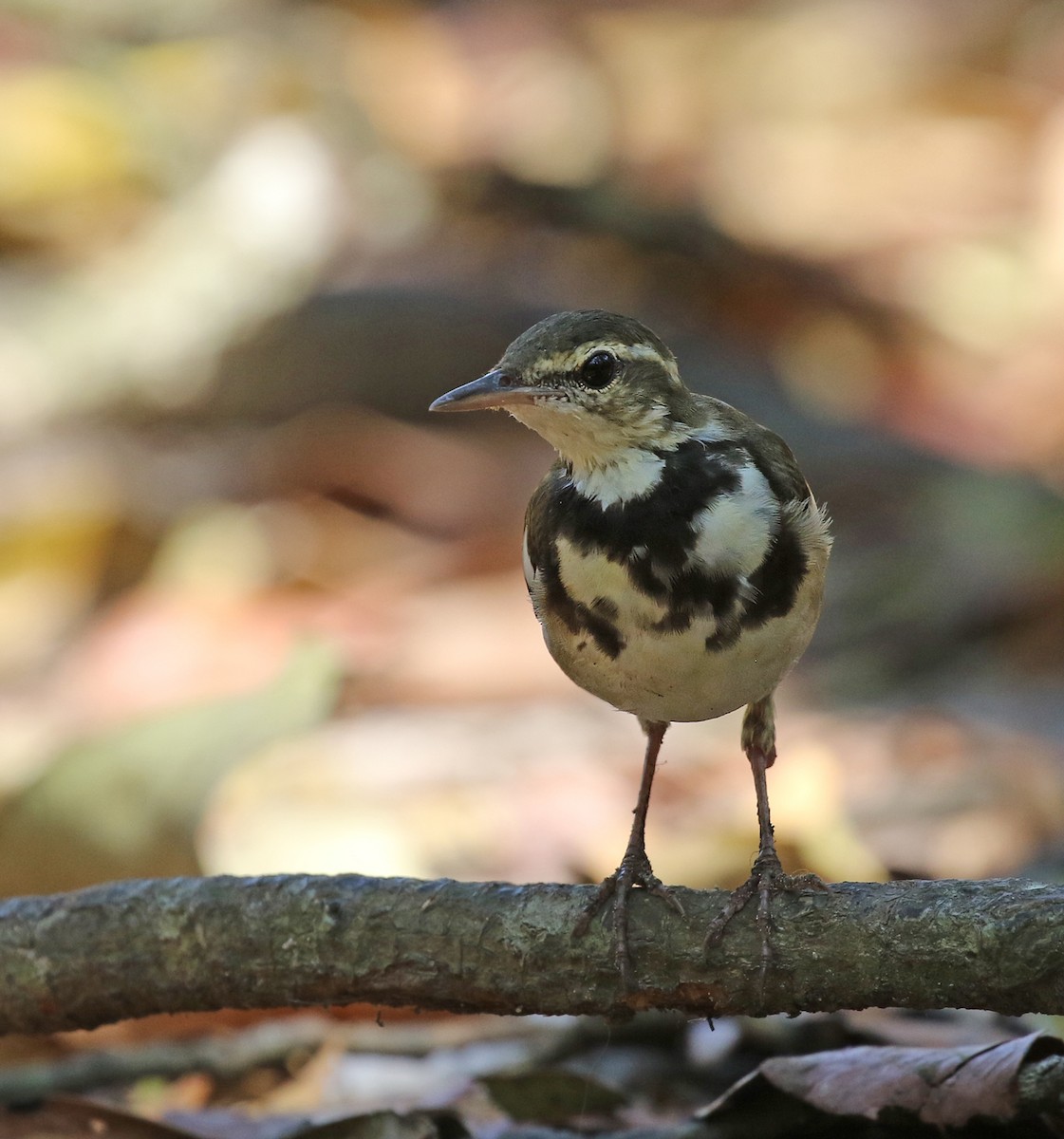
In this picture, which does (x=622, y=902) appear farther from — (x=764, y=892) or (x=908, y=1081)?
(x=908, y=1081)

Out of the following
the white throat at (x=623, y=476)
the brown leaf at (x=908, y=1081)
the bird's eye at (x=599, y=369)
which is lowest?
the brown leaf at (x=908, y=1081)

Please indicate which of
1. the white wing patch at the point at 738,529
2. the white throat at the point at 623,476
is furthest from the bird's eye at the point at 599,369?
the white wing patch at the point at 738,529

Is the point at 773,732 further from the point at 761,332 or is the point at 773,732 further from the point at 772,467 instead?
the point at 761,332

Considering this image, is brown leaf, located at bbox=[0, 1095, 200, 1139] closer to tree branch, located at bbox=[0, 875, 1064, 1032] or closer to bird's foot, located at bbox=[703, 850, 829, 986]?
tree branch, located at bbox=[0, 875, 1064, 1032]

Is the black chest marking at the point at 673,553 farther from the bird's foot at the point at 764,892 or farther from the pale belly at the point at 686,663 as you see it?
the bird's foot at the point at 764,892

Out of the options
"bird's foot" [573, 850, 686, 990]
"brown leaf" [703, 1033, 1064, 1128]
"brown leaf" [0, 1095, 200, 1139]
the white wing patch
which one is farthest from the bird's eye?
"brown leaf" [0, 1095, 200, 1139]
